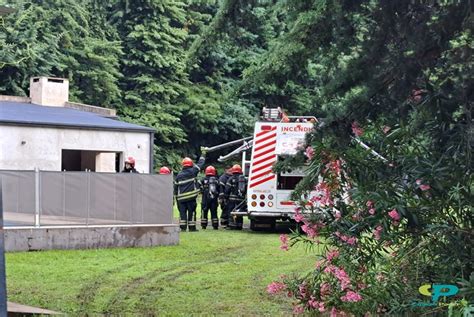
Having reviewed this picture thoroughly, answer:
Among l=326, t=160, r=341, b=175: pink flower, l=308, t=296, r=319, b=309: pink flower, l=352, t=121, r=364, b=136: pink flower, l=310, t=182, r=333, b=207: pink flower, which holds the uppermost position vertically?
l=352, t=121, r=364, b=136: pink flower

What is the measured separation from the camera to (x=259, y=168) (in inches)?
795

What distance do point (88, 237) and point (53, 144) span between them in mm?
11018

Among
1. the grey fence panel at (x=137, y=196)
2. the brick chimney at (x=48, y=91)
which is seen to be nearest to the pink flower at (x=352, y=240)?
the grey fence panel at (x=137, y=196)

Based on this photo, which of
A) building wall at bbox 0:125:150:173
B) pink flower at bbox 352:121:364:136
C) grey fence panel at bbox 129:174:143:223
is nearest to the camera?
pink flower at bbox 352:121:364:136

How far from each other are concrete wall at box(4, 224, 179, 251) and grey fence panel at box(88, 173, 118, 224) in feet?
0.64

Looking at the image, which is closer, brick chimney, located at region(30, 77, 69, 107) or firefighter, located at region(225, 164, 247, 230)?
firefighter, located at region(225, 164, 247, 230)

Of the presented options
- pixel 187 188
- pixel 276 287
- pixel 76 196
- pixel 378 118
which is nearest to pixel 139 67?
pixel 187 188

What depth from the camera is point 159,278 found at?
12055mm

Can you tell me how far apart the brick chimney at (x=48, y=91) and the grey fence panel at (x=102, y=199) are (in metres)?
17.2

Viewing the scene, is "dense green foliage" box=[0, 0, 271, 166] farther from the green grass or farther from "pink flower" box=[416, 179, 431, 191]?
"pink flower" box=[416, 179, 431, 191]

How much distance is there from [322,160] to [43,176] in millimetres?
9290

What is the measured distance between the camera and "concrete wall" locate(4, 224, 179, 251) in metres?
14.8

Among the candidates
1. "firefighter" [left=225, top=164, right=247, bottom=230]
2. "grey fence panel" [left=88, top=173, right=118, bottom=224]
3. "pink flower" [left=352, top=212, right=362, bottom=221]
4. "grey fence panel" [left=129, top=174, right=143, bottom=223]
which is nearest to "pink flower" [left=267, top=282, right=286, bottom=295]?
"pink flower" [left=352, top=212, right=362, bottom=221]

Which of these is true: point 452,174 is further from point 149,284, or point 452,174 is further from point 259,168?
point 259,168
